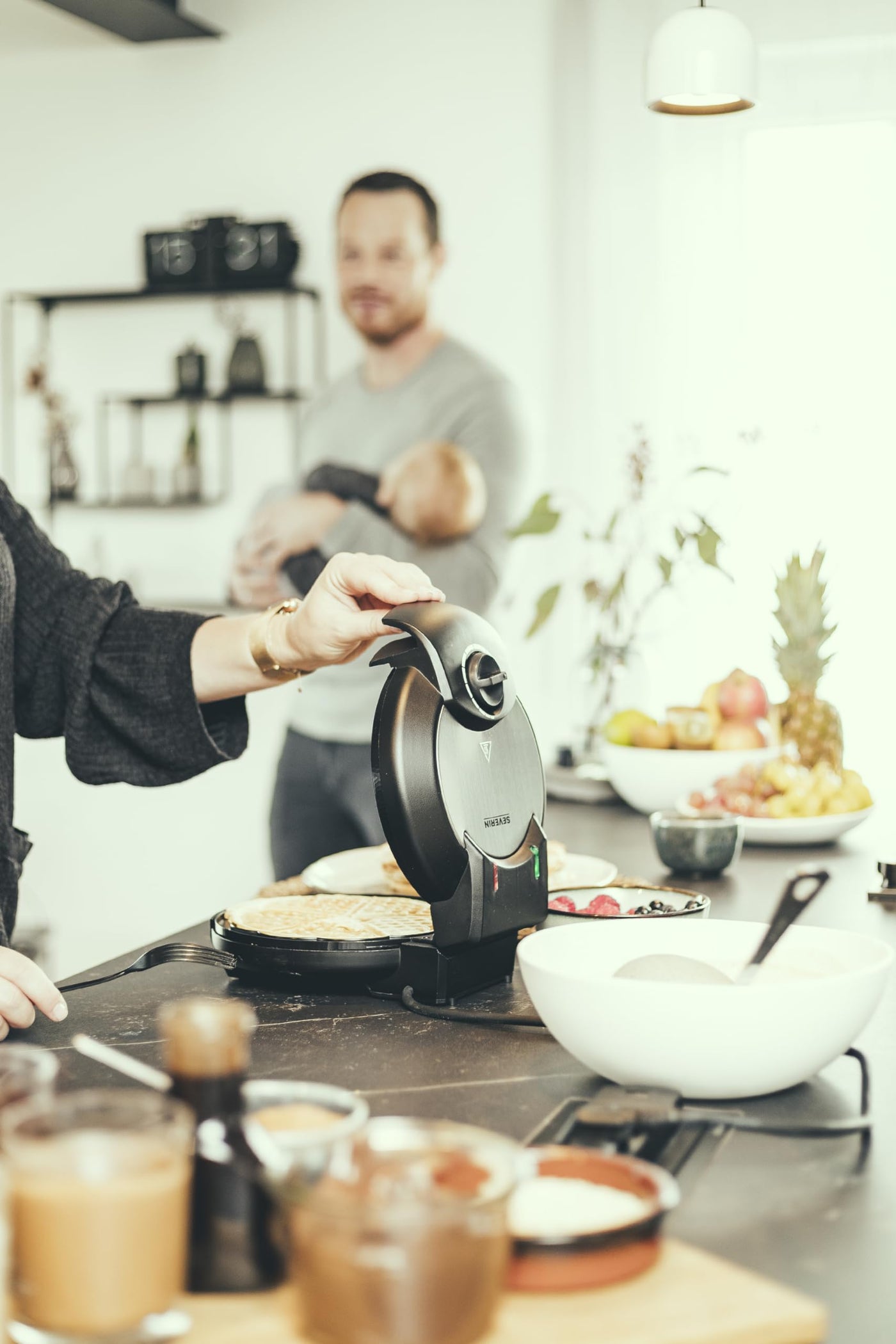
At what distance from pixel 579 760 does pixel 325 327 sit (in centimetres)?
168

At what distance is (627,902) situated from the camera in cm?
153

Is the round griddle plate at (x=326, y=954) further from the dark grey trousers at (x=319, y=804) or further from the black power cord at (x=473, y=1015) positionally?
the dark grey trousers at (x=319, y=804)

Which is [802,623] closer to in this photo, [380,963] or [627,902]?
[627,902]

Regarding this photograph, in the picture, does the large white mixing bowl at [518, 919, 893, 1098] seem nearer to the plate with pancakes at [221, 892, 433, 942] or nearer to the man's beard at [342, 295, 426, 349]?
the plate with pancakes at [221, 892, 433, 942]

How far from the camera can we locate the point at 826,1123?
960mm

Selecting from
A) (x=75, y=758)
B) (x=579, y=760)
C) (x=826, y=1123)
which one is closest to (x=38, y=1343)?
(x=826, y=1123)

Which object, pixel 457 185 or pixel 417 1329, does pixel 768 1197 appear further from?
pixel 457 185

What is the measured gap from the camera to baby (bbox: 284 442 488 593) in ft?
12.2

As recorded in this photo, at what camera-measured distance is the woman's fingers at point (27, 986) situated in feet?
3.73

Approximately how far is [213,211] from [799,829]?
9.03 feet

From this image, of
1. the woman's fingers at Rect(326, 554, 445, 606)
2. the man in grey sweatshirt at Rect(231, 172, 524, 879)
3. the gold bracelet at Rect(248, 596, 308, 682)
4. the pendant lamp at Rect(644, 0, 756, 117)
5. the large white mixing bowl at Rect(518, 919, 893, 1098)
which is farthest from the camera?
the man in grey sweatshirt at Rect(231, 172, 524, 879)

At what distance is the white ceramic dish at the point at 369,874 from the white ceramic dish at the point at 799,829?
18.3 inches

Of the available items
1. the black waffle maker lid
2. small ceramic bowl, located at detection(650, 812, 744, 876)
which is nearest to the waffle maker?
the black waffle maker lid

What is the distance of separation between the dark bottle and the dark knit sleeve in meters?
1.06
